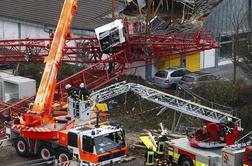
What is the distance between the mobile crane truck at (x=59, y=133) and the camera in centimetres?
1836

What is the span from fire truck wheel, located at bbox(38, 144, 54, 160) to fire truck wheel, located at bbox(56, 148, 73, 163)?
459 mm

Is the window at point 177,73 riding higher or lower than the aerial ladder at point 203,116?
higher

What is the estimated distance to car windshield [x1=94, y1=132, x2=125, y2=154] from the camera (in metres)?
18.2

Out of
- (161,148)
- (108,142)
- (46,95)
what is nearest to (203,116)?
(161,148)

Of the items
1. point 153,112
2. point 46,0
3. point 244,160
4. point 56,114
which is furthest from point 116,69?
point 46,0

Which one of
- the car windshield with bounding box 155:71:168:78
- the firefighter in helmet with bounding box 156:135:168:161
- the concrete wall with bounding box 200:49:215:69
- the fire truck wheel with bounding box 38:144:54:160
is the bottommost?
the fire truck wheel with bounding box 38:144:54:160

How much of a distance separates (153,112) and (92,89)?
3.41 meters

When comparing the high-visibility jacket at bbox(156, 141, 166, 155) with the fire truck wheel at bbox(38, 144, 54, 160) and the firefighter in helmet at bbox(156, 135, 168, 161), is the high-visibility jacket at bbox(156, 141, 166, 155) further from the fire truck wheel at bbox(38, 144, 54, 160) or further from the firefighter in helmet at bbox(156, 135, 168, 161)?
the fire truck wheel at bbox(38, 144, 54, 160)

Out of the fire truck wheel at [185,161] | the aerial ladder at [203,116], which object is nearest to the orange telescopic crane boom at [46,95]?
the aerial ladder at [203,116]

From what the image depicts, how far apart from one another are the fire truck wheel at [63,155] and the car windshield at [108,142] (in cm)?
167

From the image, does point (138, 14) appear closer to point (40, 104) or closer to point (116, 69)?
point (116, 69)

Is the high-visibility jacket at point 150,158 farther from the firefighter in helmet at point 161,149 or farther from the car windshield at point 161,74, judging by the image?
the car windshield at point 161,74

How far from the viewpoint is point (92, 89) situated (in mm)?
27328

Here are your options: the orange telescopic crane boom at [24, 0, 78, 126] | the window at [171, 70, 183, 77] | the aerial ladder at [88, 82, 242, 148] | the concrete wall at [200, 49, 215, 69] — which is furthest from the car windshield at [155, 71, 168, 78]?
the orange telescopic crane boom at [24, 0, 78, 126]
